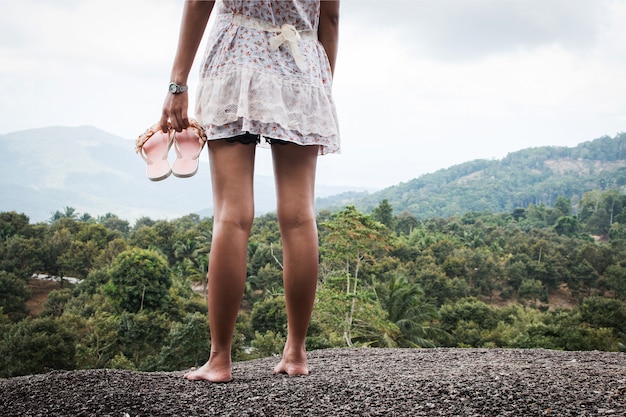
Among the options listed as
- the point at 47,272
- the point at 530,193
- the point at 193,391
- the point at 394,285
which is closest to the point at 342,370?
the point at 193,391

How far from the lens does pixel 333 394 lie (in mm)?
1804

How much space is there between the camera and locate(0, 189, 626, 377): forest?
21.2 m

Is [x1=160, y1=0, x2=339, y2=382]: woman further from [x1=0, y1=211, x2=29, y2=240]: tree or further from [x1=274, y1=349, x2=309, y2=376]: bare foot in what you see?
[x1=0, y1=211, x2=29, y2=240]: tree

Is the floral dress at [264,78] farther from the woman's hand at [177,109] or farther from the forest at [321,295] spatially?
the forest at [321,295]

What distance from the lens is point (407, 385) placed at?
192cm

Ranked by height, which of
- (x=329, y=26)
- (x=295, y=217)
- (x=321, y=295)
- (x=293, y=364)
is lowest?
(x=321, y=295)

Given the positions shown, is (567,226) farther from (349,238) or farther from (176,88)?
(176,88)

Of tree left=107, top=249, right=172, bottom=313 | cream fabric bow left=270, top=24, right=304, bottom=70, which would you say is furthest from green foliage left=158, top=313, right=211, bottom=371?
cream fabric bow left=270, top=24, right=304, bottom=70

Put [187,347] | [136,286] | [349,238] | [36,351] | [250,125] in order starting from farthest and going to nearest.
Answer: [136,286]
[349,238]
[187,347]
[36,351]
[250,125]

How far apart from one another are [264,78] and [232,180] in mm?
418

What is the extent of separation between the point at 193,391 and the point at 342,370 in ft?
2.75

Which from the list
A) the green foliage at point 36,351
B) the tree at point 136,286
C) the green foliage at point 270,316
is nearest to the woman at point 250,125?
the green foliage at point 36,351

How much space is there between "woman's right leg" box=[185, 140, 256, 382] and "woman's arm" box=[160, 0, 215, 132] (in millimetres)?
190

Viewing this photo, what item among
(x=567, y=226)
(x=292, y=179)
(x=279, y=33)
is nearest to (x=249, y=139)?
(x=292, y=179)
